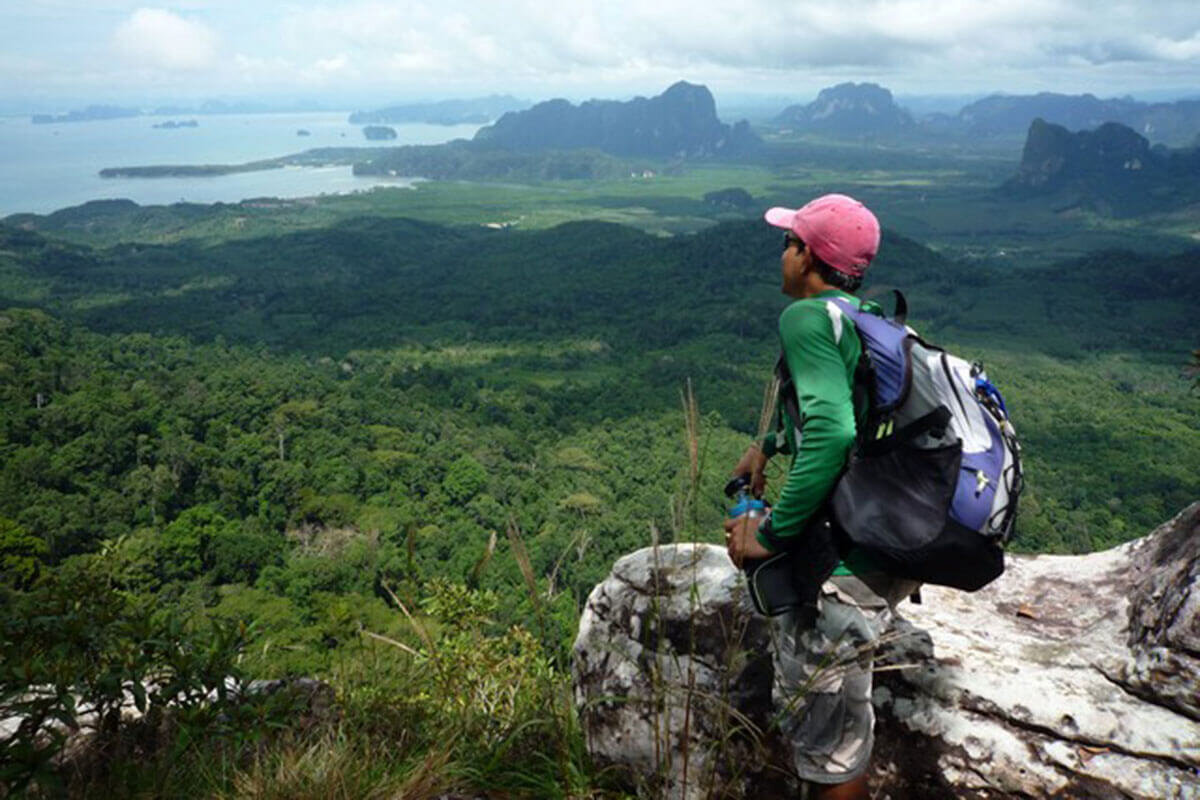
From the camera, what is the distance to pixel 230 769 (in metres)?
2.38

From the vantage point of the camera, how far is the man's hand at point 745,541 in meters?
2.24

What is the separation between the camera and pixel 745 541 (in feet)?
7.43

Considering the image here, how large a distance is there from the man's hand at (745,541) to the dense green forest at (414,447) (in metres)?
0.18

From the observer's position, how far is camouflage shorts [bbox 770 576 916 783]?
2.31 meters

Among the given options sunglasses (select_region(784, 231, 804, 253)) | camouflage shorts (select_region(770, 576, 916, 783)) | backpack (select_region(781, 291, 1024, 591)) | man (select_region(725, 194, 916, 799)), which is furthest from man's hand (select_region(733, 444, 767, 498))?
sunglasses (select_region(784, 231, 804, 253))

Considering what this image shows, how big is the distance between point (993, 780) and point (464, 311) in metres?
110

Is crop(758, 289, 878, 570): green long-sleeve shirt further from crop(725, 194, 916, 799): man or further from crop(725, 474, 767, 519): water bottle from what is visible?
crop(725, 474, 767, 519): water bottle

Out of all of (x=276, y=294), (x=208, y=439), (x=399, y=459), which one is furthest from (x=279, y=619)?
(x=276, y=294)

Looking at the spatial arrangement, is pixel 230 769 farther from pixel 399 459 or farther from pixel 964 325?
pixel 964 325

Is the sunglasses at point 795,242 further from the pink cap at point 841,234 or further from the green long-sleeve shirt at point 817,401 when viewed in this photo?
the green long-sleeve shirt at point 817,401

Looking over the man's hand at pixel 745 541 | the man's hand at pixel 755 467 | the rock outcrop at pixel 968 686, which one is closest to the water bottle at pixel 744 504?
the man's hand at pixel 745 541

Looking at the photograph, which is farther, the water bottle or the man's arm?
the water bottle

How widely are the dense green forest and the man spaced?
0.36 meters

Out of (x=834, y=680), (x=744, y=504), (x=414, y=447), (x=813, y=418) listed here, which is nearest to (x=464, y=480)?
(x=414, y=447)
